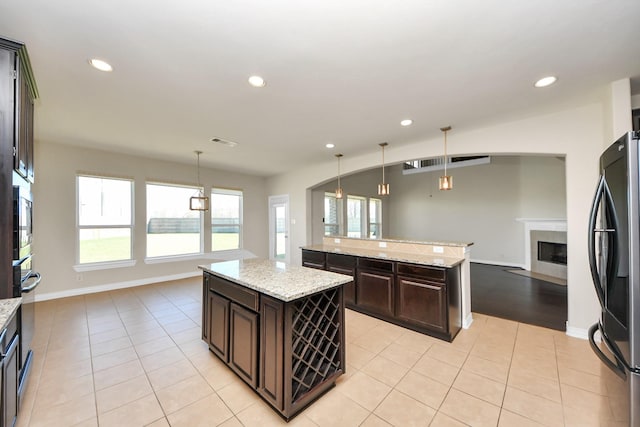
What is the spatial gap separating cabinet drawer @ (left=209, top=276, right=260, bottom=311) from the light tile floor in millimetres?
701

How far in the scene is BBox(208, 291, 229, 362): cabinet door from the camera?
2234 mm

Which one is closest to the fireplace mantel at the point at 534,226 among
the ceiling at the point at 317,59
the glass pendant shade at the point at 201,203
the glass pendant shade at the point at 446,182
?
the ceiling at the point at 317,59

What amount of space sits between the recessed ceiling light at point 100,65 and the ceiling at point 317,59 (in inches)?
2.2

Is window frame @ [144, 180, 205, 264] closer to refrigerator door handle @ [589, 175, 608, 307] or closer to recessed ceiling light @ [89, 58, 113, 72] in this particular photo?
recessed ceiling light @ [89, 58, 113, 72]

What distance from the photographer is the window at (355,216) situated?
7.98 metres

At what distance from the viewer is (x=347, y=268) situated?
374 centimetres

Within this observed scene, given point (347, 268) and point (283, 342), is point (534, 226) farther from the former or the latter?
point (283, 342)

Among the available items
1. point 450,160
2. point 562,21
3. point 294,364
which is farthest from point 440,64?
point 450,160

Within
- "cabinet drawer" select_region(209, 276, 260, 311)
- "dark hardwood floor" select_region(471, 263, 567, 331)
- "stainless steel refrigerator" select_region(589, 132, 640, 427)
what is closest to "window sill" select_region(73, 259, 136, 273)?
"cabinet drawer" select_region(209, 276, 260, 311)

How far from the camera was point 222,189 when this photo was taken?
6.30m

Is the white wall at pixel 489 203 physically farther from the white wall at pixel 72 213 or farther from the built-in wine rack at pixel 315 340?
the white wall at pixel 72 213

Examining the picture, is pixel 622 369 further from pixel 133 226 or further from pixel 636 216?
pixel 133 226

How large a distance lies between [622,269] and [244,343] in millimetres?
2309

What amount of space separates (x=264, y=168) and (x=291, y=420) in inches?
204
